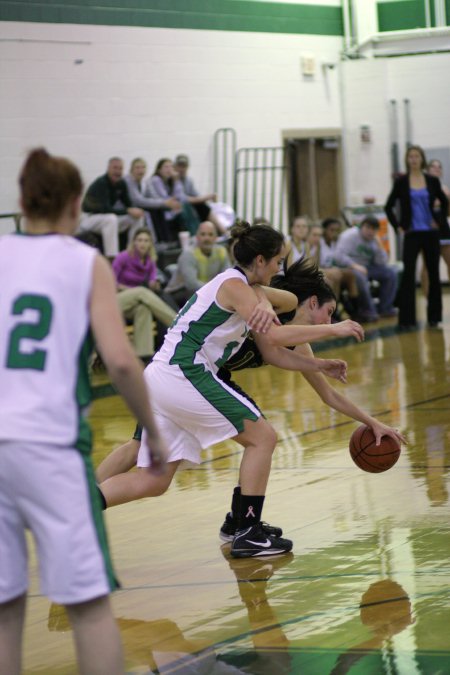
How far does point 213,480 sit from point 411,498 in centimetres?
114

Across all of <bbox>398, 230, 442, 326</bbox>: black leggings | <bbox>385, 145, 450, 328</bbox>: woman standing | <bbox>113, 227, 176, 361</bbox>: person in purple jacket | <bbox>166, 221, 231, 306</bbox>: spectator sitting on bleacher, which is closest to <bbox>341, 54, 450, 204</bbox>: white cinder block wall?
<bbox>385, 145, 450, 328</bbox>: woman standing

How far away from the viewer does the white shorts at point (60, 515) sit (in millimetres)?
2713

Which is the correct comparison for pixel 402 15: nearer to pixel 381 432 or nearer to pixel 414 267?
pixel 414 267

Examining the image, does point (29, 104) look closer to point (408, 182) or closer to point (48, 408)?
point (408, 182)

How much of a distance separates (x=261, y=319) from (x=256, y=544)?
0.91 metres

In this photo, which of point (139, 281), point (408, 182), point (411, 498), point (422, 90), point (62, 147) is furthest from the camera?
point (422, 90)

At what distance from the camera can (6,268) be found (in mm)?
2838

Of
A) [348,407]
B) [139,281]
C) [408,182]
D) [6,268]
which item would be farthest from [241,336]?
[408,182]

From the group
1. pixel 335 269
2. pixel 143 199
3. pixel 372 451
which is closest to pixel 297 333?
pixel 372 451

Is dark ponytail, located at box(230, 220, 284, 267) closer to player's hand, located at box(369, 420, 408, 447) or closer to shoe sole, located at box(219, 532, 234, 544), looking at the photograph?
player's hand, located at box(369, 420, 408, 447)

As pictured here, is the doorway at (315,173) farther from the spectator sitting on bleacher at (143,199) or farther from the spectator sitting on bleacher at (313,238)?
the spectator sitting on bleacher at (143,199)

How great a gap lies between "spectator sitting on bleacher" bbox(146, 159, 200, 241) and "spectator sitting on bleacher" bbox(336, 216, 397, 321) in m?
1.72

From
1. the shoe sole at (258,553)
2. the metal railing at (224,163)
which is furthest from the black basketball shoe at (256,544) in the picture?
the metal railing at (224,163)

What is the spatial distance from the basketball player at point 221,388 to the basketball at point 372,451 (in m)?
0.51
